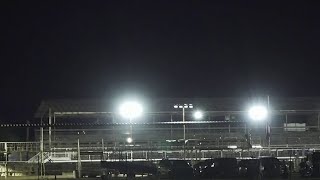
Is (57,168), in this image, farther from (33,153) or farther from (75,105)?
(75,105)

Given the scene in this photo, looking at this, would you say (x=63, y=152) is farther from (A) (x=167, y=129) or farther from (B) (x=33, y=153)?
(A) (x=167, y=129)

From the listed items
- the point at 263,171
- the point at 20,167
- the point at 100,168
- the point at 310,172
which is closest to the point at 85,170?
the point at 100,168

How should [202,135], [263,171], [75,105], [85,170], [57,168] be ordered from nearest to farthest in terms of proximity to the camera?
[263,171] < [85,170] < [57,168] < [202,135] < [75,105]

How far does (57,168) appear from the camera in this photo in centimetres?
2736

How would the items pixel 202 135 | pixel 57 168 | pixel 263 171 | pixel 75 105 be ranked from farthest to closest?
pixel 75 105, pixel 202 135, pixel 57 168, pixel 263 171

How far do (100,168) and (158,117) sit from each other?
1457 centimetres

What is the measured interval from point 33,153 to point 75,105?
8050 millimetres

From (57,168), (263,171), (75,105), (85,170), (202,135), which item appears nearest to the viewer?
(263,171)

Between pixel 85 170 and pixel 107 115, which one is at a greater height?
pixel 107 115

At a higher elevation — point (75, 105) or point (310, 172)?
point (75, 105)

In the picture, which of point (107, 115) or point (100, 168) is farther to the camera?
point (107, 115)

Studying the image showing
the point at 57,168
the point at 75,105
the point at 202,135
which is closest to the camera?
the point at 57,168

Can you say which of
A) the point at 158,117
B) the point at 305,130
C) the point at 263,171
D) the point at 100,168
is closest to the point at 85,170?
the point at 100,168

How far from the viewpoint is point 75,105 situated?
119 feet
